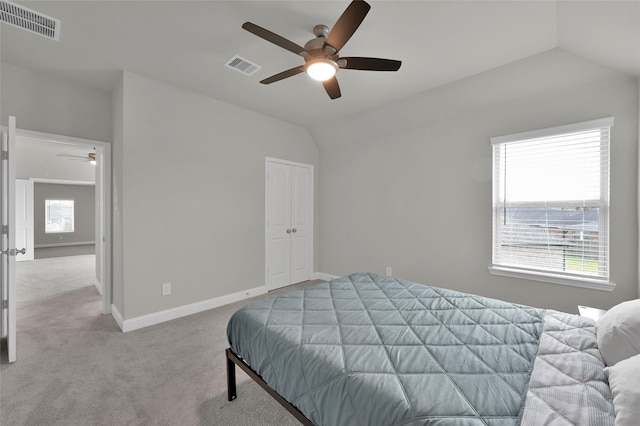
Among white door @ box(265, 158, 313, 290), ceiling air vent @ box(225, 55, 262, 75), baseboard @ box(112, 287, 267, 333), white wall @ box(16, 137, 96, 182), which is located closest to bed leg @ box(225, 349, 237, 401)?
baseboard @ box(112, 287, 267, 333)

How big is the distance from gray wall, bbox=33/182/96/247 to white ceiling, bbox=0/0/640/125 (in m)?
8.73

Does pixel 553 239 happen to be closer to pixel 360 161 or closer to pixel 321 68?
pixel 360 161

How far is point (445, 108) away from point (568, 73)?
3.72 ft

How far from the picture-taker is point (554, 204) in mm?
2869

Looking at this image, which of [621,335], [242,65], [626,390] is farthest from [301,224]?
Answer: [626,390]

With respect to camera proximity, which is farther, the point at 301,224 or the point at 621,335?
the point at 301,224

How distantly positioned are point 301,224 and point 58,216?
9.74 metres

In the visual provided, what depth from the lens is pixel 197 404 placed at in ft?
6.06

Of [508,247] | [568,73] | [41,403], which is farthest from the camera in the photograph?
[508,247]

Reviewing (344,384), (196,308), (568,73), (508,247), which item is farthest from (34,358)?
(568,73)

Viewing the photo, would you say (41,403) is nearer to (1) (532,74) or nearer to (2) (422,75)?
(2) (422,75)

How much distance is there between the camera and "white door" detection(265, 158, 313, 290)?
4383 millimetres

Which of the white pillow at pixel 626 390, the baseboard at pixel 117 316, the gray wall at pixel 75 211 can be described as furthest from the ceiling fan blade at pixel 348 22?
the gray wall at pixel 75 211

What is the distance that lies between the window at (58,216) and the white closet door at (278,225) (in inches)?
372
